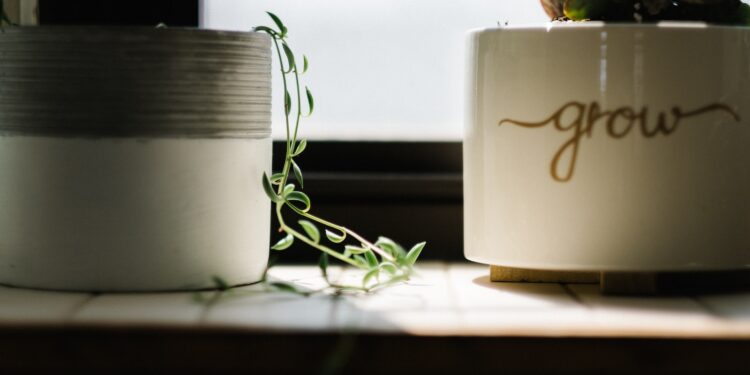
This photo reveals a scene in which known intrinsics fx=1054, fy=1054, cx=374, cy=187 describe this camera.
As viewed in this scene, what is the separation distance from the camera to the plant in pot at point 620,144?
29.6 inches

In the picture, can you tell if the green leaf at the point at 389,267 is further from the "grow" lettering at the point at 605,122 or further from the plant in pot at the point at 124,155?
the "grow" lettering at the point at 605,122

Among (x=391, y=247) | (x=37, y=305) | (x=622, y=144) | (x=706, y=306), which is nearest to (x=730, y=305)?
(x=706, y=306)

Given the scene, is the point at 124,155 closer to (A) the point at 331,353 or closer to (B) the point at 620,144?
(A) the point at 331,353

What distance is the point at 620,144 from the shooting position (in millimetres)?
753

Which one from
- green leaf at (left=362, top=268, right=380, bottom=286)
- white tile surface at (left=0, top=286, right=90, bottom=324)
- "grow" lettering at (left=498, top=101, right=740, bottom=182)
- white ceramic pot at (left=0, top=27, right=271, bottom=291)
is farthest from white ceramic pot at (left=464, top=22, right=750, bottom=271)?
white tile surface at (left=0, top=286, right=90, bottom=324)

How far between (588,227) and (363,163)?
0.34 m

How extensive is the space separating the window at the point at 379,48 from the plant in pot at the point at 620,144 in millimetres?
251

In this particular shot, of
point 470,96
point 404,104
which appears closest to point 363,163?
point 404,104

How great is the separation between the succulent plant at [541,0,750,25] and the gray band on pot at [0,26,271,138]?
0.26 metres

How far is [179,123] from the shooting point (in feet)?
2.51

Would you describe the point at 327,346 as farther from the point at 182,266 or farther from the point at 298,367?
the point at 182,266

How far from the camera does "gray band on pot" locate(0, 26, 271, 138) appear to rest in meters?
0.75

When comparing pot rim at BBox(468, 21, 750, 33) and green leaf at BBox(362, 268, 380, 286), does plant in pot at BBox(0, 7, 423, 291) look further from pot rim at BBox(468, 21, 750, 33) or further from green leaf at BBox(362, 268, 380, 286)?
pot rim at BBox(468, 21, 750, 33)

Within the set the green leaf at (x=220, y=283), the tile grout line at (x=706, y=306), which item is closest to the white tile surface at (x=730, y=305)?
the tile grout line at (x=706, y=306)
